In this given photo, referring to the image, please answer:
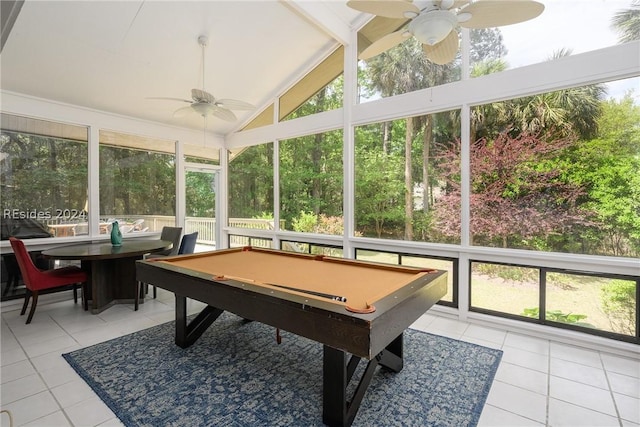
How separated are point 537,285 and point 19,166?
6.34 m

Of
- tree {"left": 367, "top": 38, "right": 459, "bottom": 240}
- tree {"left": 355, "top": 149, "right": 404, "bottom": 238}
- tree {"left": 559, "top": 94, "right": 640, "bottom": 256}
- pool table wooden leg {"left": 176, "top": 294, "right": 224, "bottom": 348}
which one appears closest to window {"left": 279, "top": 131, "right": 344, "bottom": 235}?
tree {"left": 355, "top": 149, "right": 404, "bottom": 238}

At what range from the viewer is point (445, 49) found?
242 centimetres

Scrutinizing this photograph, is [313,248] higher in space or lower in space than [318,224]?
lower

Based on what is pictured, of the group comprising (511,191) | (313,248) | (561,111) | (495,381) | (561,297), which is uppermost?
(561,111)

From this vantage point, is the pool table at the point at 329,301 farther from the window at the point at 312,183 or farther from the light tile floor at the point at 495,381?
the window at the point at 312,183

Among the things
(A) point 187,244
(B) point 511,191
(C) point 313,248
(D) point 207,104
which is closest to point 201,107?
(D) point 207,104

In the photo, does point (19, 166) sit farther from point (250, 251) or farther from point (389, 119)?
point (389, 119)

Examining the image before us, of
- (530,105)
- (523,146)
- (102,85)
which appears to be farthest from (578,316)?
(102,85)

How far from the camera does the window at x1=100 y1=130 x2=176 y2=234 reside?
15.8ft

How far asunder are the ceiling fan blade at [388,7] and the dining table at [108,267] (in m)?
3.43

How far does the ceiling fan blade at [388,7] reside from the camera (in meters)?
1.92

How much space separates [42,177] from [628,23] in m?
6.74

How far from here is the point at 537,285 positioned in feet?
10.5

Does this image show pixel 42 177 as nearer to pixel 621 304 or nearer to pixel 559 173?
pixel 559 173
